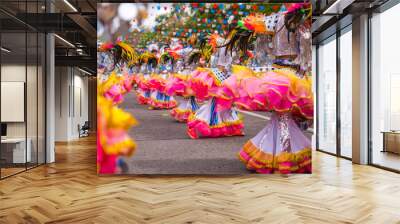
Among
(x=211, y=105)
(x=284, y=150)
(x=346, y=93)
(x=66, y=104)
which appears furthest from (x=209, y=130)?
(x=66, y=104)

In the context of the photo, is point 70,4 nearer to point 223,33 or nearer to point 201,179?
point 223,33

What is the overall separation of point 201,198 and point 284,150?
6.60ft

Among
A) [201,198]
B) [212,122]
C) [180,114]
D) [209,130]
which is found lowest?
[201,198]

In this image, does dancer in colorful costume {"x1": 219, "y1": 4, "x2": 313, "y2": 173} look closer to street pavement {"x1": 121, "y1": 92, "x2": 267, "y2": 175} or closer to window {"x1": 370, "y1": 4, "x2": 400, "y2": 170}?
street pavement {"x1": 121, "y1": 92, "x2": 267, "y2": 175}

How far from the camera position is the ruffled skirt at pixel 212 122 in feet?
20.1

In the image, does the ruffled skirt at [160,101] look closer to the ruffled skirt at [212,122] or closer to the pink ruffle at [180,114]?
the pink ruffle at [180,114]

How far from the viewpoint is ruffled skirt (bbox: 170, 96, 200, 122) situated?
6.11 metres

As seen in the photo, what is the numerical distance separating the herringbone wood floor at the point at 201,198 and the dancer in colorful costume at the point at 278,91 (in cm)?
33

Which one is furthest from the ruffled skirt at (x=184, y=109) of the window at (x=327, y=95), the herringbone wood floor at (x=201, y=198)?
the window at (x=327, y=95)

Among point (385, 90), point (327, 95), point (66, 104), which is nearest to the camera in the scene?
point (385, 90)

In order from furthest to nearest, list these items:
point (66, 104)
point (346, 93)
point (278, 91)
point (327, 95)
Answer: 1. point (66, 104)
2. point (327, 95)
3. point (346, 93)
4. point (278, 91)

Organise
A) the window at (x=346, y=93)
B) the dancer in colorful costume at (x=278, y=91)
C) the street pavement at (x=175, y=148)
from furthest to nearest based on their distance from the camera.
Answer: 1. the window at (x=346, y=93)
2. the street pavement at (x=175, y=148)
3. the dancer in colorful costume at (x=278, y=91)

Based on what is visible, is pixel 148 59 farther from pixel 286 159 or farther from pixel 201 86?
pixel 286 159

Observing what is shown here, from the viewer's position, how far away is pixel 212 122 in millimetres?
6141
